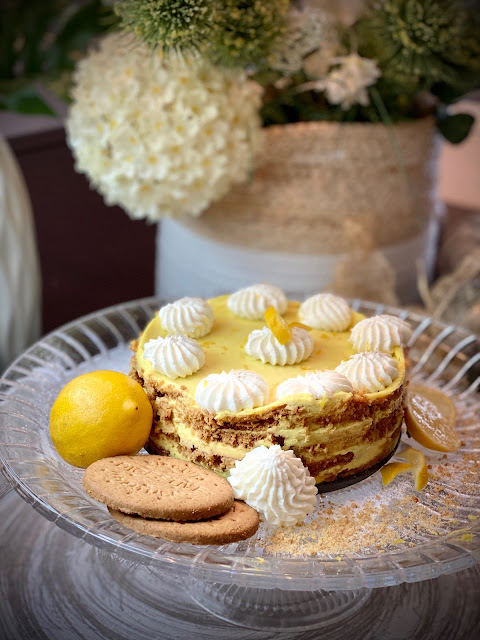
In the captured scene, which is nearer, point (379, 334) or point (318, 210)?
point (379, 334)

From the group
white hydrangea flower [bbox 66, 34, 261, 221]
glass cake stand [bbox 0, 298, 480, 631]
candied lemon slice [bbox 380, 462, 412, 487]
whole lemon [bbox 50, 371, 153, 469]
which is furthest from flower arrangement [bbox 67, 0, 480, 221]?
candied lemon slice [bbox 380, 462, 412, 487]

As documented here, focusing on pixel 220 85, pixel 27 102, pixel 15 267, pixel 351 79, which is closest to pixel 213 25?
pixel 220 85

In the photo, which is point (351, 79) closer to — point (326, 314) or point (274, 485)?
point (326, 314)

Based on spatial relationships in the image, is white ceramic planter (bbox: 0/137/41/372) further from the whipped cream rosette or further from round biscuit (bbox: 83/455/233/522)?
the whipped cream rosette

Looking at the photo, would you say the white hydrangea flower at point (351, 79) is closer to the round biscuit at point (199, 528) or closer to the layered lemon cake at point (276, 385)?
the layered lemon cake at point (276, 385)

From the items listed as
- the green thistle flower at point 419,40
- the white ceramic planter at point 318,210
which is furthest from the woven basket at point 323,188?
the green thistle flower at point 419,40

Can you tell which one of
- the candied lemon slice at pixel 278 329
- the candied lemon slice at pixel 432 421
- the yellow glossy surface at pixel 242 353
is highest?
the candied lemon slice at pixel 278 329

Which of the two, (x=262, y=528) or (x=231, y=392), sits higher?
(x=231, y=392)
